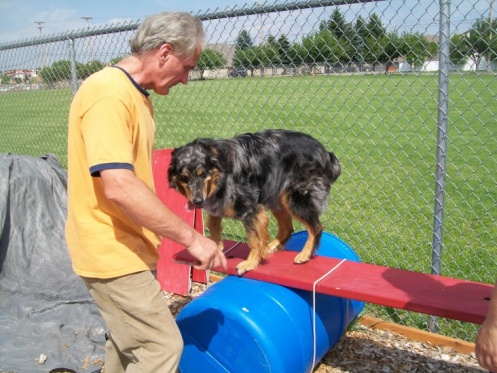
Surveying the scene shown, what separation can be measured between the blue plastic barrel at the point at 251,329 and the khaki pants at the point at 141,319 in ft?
1.77

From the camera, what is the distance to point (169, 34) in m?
2.25

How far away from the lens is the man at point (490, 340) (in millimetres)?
1495

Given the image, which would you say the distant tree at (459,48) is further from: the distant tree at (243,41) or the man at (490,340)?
the man at (490,340)

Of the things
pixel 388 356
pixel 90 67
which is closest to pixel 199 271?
pixel 388 356

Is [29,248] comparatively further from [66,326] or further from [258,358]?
[258,358]

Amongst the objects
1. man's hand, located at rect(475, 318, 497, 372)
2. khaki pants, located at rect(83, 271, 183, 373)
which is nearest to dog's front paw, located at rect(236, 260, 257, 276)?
khaki pants, located at rect(83, 271, 183, 373)

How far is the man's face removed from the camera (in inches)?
92.0

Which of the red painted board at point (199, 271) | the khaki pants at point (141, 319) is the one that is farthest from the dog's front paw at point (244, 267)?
the red painted board at point (199, 271)

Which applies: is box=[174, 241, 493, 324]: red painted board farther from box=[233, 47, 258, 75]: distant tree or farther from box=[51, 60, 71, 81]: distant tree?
box=[51, 60, 71, 81]: distant tree

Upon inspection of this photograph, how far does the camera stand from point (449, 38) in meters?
3.31

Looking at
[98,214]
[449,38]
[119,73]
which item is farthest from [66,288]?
[449,38]

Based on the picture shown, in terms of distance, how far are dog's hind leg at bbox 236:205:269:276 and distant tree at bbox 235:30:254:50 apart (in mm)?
1952

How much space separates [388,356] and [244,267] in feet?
4.56

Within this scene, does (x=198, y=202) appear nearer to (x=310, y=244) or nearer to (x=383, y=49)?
(x=310, y=244)
